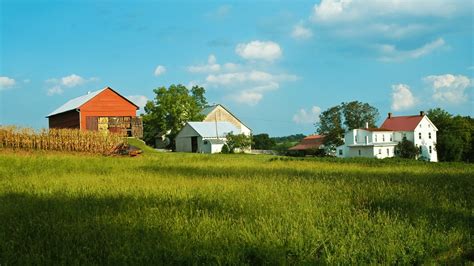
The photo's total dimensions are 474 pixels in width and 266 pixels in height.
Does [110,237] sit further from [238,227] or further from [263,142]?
[263,142]

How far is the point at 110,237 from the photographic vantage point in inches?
281

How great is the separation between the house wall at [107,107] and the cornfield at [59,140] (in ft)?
79.2

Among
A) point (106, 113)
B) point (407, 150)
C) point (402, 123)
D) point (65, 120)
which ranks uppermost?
point (106, 113)

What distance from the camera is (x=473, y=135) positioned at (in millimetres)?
98625

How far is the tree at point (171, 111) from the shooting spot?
90.1 metres

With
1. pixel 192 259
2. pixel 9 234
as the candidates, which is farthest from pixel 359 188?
pixel 9 234

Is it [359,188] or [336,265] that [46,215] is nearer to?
[336,265]

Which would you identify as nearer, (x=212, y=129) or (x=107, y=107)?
(x=107, y=107)

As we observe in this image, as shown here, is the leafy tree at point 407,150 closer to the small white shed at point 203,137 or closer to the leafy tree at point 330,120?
the leafy tree at point 330,120

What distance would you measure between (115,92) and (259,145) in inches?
1775

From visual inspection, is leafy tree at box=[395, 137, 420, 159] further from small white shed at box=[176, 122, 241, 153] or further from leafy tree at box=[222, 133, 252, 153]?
leafy tree at box=[222, 133, 252, 153]

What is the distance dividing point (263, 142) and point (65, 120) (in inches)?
1909

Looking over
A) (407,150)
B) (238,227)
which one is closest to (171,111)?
(407,150)

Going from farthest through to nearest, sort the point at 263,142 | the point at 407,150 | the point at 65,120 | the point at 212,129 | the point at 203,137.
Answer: the point at 263,142 < the point at 407,150 < the point at 212,129 < the point at 203,137 < the point at 65,120
